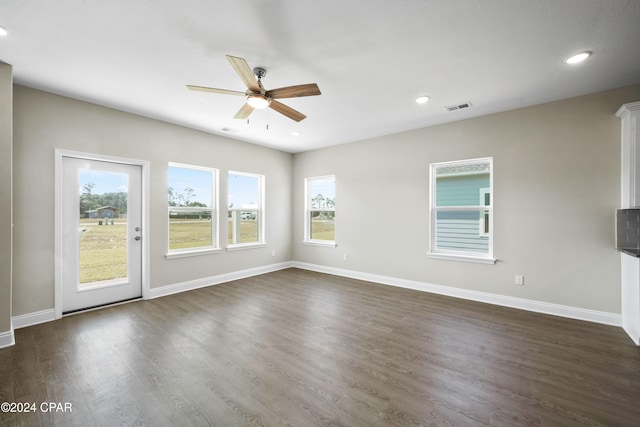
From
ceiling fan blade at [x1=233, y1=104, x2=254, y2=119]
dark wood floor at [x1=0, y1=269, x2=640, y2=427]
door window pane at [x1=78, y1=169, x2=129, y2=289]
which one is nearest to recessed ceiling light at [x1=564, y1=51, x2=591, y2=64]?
dark wood floor at [x1=0, y1=269, x2=640, y2=427]

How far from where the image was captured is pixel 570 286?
11.4 feet

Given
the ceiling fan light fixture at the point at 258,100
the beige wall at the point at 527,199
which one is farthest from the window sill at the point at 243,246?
the ceiling fan light fixture at the point at 258,100

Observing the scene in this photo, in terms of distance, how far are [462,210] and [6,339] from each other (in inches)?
234

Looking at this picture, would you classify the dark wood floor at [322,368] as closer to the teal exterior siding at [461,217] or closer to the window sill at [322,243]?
the teal exterior siding at [461,217]

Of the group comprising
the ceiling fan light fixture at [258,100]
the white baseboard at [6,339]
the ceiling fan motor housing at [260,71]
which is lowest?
the white baseboard at [6,339]

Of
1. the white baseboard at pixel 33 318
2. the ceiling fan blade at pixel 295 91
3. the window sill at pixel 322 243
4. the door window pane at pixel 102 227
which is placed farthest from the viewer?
the window sill at pixel 322 243

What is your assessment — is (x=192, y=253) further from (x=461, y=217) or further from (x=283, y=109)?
(x=461, y=217)

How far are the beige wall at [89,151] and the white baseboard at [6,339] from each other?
54 centimetres

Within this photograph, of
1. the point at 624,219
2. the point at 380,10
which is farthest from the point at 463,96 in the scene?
the point at 624,219

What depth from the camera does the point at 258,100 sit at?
2.64 m

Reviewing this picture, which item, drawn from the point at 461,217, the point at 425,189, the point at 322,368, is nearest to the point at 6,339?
the point at 322,368

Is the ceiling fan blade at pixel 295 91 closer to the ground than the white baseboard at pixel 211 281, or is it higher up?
higher up

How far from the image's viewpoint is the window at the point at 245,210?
555 centimetres

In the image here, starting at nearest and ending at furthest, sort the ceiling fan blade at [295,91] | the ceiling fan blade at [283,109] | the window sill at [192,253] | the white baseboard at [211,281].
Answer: the ceiling fan blade at [295,91] < the ceiling fan blade at [283,109] < the white baseboard at [211,281] < the window sill at [192,253]
